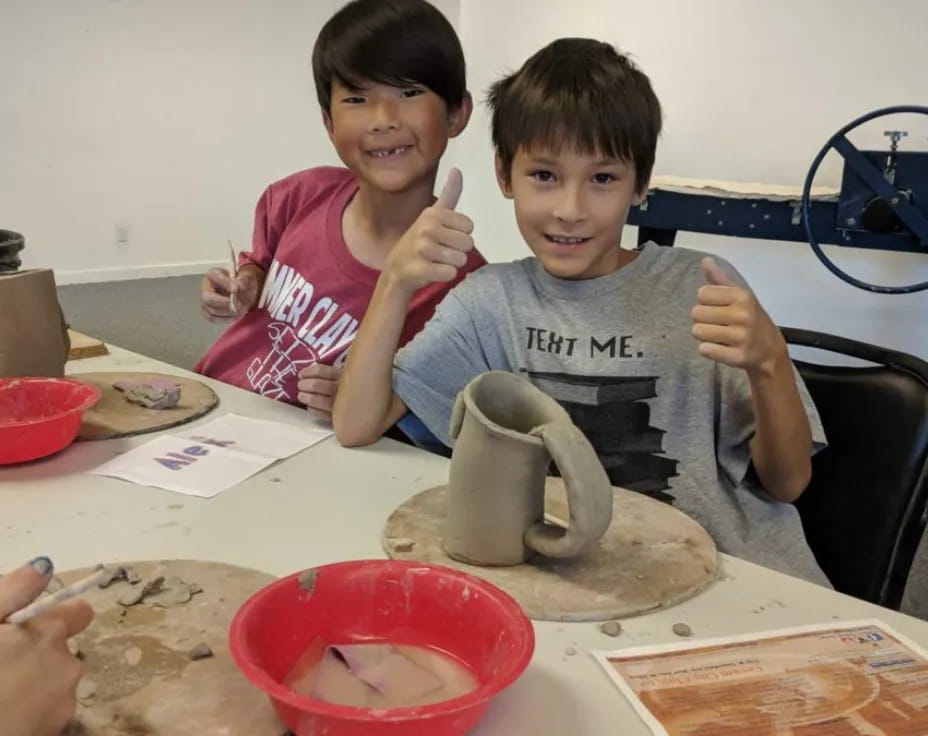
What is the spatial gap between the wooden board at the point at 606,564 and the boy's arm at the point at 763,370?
15 centimetres

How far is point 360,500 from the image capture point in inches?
35.8

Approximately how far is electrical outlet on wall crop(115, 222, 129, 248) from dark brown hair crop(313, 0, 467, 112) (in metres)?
3.83

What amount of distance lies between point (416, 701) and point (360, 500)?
1.16 feet

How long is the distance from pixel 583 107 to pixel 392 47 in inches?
13.4

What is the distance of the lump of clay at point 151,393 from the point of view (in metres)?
1.18

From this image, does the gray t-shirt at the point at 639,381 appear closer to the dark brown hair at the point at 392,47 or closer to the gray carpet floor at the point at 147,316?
the dark brown hair at the point at 392,47

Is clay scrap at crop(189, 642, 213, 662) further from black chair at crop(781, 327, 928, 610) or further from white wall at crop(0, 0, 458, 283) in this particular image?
white wall at crop(0, 0, 458, 283)

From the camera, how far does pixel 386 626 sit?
0.66m

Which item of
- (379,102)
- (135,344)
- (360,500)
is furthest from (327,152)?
(360,500)

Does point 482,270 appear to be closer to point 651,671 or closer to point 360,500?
point 360,500

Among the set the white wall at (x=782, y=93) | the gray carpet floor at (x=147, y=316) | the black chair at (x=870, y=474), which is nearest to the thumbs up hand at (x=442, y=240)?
the black chair at (x=870, y=474)

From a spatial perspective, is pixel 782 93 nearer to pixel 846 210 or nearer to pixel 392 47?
pixel 846 210

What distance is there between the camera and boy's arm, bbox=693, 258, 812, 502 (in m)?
0.86

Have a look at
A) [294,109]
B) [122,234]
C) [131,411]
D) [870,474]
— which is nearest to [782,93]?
[870,474]
